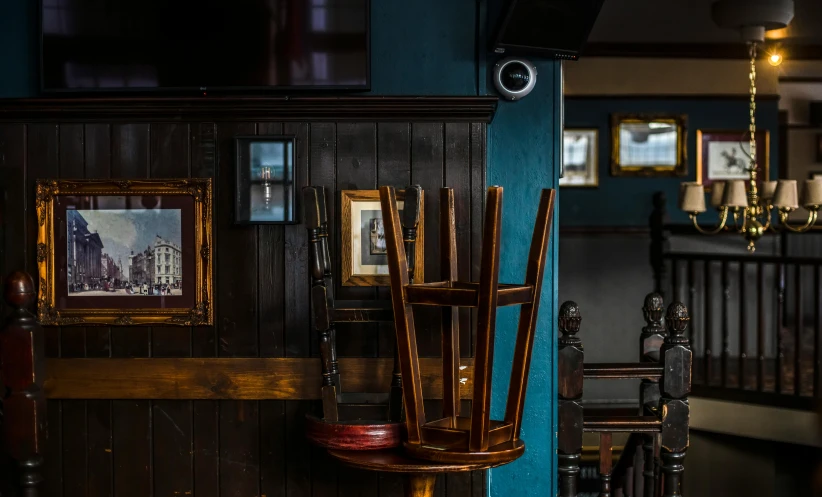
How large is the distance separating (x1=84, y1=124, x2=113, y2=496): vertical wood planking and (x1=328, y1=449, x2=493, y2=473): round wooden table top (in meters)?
0.93

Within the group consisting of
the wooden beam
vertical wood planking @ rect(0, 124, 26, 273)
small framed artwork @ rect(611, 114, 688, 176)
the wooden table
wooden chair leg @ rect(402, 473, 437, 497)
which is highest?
small framed artwork @ rect(611, 114, 688, 176)

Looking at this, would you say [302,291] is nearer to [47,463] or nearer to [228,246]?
→ [228,246]

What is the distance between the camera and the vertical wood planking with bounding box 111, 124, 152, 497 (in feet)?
9.77

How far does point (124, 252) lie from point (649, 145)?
19.6 ft

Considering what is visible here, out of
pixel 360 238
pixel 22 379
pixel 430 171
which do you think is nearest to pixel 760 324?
pixel 430 171

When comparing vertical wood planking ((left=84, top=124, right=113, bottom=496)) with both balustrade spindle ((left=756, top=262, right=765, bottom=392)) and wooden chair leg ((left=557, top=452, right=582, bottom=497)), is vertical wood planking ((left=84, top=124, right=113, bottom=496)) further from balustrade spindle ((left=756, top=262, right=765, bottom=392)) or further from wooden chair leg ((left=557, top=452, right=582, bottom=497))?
balustrade spindle ((left=756, top=262, right=765, bottom=392))

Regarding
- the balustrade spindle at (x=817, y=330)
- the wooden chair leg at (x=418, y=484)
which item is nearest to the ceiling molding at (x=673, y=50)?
the balustrade spindle at (x=817, y=330)

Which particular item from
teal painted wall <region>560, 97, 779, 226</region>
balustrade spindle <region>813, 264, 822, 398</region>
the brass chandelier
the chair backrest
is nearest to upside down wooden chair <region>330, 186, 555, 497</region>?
the chair backrest

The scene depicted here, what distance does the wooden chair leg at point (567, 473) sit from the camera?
3061mm

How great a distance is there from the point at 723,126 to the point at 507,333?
5872 mm

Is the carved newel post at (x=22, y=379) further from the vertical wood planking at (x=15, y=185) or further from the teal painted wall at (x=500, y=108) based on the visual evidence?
the teal painted wall at (x=500, y=108)

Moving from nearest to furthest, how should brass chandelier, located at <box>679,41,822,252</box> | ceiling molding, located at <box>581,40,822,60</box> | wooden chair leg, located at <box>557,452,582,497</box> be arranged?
wooden chair leg, located at <box>557,452,582,497</box>
brass chandelier, located at <box>679,41,822,252</box>
ceiling molding, located at <box>581,40,822,60</box>

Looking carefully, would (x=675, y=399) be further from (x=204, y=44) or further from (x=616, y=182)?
(x=616, y=182)

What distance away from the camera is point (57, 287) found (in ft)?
9.79
